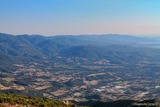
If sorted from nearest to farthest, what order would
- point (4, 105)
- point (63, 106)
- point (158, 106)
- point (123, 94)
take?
point (4, 105), point (63, 106), point (158, 106), point (123, 94)

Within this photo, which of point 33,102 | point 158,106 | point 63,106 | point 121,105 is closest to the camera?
point 33,102

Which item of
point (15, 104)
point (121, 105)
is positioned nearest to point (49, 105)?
point (15, 104)

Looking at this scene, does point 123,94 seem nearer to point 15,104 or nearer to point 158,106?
point 158,106

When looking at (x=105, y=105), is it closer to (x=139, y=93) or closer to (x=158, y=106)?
(x=158, y=106)

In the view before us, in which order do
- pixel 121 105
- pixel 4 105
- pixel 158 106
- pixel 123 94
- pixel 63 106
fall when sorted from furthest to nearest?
1. pixel 123 94
2. pixel 121 105
3. pixel 158 106
4. pixel 63 106
5. pixel 4 105

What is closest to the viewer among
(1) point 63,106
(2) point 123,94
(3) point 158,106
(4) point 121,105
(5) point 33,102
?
(5) point 33,102

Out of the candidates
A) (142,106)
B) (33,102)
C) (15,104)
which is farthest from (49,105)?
(142,106)

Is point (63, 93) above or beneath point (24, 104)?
beneath

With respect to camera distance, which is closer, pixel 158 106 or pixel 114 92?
pixel 158 106

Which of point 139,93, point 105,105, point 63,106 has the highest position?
point 63,106
